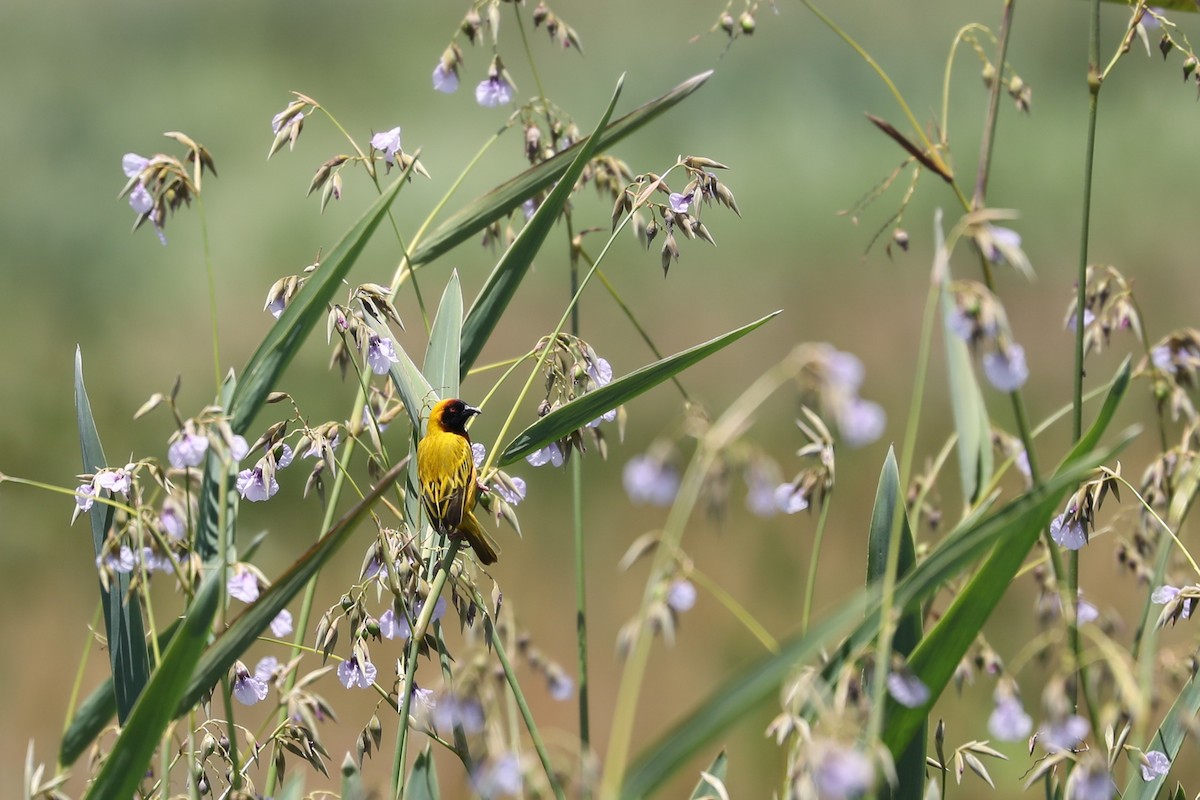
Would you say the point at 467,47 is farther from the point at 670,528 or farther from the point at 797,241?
the point at 670,528

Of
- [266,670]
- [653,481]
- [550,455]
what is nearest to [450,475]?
[550,455]

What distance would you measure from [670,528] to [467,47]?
2584 millimetres

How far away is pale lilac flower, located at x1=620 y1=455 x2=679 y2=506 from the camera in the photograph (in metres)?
0.32

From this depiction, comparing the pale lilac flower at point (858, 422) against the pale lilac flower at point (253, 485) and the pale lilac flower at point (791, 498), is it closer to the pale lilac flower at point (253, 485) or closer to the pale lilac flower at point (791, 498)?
the pale lilac flower at point (791, 498)

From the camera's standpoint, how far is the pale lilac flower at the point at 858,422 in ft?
0.98

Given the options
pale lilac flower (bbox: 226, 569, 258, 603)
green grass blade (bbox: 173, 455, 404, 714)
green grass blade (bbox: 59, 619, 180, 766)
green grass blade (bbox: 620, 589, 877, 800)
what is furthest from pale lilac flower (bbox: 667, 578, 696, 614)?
green grass blade (bbox: 59, 619, 180, 766)

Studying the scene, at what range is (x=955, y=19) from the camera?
281 centimetres

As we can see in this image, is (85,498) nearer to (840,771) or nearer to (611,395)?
(611,395)

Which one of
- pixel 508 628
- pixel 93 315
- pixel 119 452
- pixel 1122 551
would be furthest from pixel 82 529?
pixel 1122 551

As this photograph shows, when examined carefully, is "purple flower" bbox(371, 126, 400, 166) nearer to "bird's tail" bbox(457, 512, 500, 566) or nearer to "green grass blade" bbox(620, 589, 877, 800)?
"bird's tail" bbox(457, 512, 500, 566)

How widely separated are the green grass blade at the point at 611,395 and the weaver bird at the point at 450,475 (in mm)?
87

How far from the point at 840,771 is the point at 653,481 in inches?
4.0

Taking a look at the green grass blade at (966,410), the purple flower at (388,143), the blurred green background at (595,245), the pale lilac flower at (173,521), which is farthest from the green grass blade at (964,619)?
the blurred green background at (595,245)

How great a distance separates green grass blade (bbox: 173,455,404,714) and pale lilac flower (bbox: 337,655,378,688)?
0.09 meters
